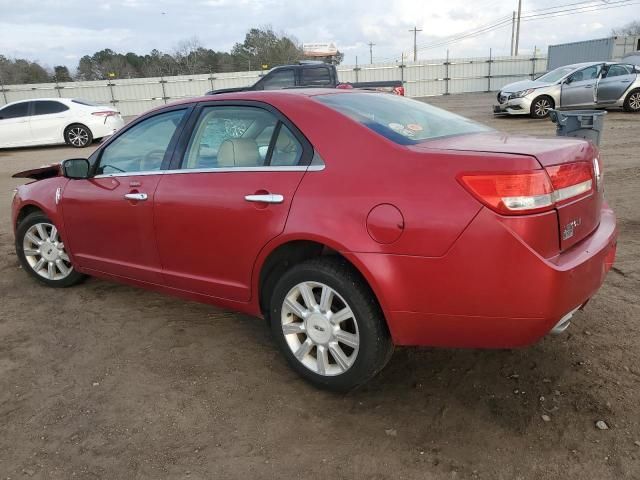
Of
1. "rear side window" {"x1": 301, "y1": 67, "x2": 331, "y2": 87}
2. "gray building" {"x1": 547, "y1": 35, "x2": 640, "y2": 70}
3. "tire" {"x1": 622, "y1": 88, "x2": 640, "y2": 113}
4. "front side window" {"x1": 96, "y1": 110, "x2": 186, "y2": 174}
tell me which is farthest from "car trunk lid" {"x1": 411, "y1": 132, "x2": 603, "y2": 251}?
"gray building" {"x1": 547, "y1": 35, "x2": 640, "y2": 70}

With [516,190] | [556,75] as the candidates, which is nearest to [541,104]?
[556,75]

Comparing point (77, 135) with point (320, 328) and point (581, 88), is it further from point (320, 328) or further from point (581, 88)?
point (581, 88)

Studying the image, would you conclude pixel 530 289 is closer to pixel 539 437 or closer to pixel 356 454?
pixel 539 437

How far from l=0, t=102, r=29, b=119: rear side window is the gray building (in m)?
26.8

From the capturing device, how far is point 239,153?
3072 millimetres

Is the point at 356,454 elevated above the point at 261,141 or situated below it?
below

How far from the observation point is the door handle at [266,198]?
2.74 m

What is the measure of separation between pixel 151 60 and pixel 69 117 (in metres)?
55.5

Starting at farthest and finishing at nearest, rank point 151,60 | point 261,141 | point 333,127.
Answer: point 151,60
point 261,141
point 333,127

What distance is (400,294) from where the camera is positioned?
2.41m

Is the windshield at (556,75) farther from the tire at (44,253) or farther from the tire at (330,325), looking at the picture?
the tire at (330,325)

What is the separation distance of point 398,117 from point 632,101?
624 inches

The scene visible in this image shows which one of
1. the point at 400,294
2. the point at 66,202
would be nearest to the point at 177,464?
the point at 400,294

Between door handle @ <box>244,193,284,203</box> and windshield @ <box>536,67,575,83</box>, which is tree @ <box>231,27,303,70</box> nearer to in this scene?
windshield @ <box>536,67,575,83</box>
